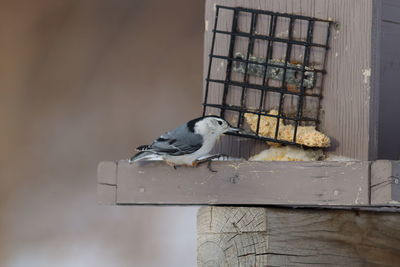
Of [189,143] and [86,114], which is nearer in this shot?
[189,143]

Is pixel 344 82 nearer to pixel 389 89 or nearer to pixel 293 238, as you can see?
pixel 389 89

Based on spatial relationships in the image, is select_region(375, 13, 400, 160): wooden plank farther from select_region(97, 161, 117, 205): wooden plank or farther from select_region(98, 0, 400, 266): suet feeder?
select_region(97, 161, 117, 205): wooden plank

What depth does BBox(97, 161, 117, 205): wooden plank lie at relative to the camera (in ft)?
10.2

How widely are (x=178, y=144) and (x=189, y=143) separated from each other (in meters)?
0.03

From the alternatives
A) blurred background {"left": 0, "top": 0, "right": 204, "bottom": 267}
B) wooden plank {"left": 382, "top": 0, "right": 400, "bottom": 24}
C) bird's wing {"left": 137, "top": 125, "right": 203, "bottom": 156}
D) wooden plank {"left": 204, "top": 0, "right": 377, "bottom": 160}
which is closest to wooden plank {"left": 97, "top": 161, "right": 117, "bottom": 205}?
bird's wing {"left": 137, "top": 125, "right": 203, "bottom": 156}

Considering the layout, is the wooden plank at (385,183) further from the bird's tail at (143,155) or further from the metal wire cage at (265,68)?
the bird's tail at (143,155)

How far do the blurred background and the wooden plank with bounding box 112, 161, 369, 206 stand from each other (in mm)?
2786

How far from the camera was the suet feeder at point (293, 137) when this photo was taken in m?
2.87

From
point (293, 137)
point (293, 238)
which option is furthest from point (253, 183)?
point (293, 137)

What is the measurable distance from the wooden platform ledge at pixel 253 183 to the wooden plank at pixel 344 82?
14.5 inches

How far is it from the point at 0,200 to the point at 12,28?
998 mm

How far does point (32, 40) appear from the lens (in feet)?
19.8

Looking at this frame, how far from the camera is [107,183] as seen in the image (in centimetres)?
312

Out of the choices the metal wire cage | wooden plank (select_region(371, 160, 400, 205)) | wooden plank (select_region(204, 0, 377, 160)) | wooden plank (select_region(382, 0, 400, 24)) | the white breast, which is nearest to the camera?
wooden plank (select_region(371, 160, 400, 205))
